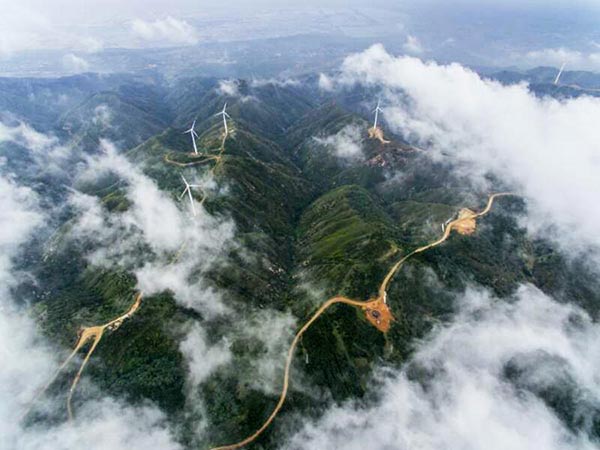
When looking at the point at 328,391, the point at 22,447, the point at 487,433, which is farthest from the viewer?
the point at 328,391

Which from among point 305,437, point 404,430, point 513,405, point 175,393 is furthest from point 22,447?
point 513,405

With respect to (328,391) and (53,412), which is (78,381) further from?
(328,391)

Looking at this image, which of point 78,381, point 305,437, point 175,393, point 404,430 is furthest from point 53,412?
point 404,430

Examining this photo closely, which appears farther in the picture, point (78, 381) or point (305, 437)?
point (78, 381)

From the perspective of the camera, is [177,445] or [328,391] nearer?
[177,445]

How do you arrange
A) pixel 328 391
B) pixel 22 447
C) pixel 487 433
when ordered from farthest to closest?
pixel 328 391 < pixel 487 433 < pixel 22 447

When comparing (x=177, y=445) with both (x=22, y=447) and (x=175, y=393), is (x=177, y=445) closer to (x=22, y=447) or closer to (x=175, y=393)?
(x=175, y=393)

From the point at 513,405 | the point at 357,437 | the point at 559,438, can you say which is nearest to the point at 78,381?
the point at 357,437

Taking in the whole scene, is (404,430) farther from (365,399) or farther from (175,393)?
(175,393)
